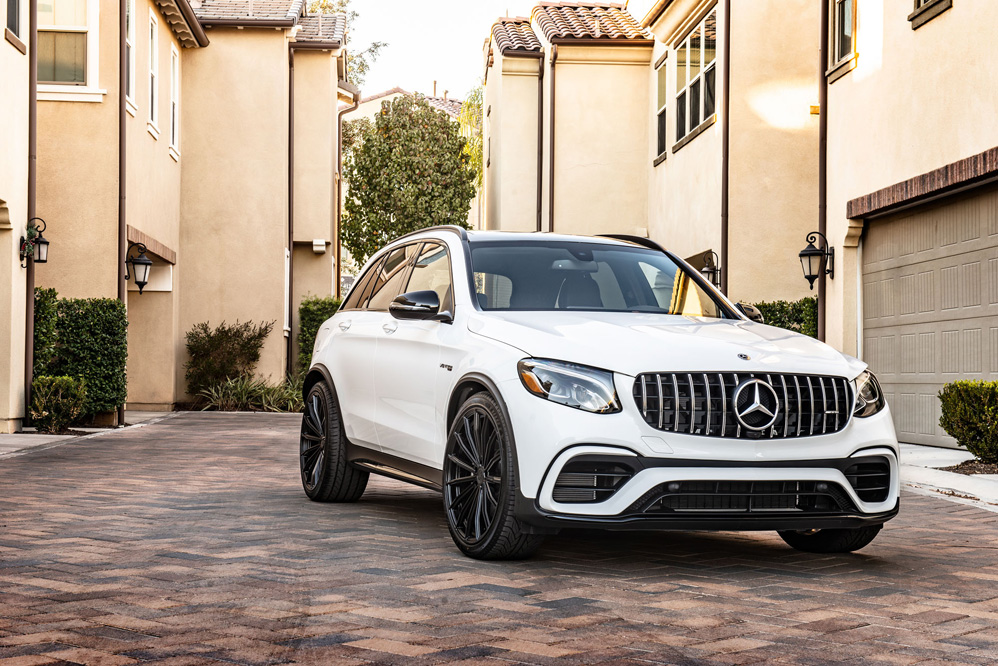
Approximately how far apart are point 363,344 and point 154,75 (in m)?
14.3

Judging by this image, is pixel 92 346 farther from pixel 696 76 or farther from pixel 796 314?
pixel 696 76

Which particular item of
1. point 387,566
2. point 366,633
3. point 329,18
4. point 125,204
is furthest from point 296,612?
point 329,18

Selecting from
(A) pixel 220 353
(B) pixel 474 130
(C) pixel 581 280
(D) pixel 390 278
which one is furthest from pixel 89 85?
(B) pixel 474 130

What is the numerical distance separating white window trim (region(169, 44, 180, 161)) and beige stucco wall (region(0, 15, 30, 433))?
7120 mm

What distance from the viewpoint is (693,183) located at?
20.8 meters

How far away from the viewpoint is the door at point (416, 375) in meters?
6.56

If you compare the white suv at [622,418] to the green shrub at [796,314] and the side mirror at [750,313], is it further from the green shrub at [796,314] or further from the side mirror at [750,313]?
the green shrub at [796,314]

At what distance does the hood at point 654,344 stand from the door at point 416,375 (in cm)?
52

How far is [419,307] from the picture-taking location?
21.8 ft

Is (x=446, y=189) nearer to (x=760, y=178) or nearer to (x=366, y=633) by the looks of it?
(x=760, y=178)

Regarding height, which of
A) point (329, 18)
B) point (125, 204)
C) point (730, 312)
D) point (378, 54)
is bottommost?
point (730, 312)

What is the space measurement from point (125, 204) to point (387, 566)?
12.9m

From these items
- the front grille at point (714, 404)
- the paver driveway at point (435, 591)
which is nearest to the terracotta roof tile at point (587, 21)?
the paver driveway at point (435, 591)

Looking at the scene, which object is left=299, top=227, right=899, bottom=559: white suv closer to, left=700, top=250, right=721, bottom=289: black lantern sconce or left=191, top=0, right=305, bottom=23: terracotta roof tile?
left=700, top=250, right=721, bottom=289: black lantern sconce
